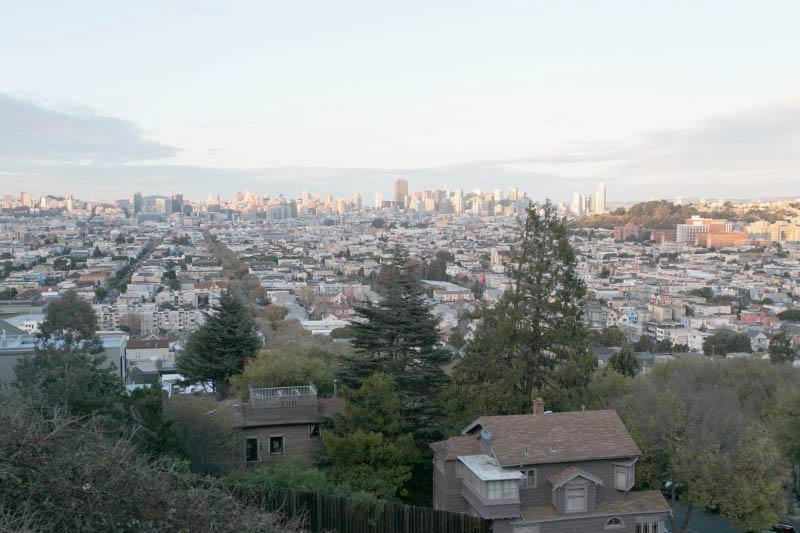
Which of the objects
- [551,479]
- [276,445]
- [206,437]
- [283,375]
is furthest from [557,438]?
[283,375]

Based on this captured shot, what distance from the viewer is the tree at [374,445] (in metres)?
9.01

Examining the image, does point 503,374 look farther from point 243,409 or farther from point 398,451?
point 243,409

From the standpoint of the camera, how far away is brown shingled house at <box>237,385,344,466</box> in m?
10.3

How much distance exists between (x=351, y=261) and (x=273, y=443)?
93.3 m

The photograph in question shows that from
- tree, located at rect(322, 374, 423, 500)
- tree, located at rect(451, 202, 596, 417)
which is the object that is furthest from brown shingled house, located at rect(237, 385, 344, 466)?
tree, located at rect(451, 202, 596, 417)

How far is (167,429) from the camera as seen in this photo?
8.20 meters

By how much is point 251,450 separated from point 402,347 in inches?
111

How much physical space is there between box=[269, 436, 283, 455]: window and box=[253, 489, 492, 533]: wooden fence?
8.95 feet

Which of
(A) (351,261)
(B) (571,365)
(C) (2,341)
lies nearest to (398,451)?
(B) (571,365)

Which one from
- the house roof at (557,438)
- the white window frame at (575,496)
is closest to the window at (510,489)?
the house roof at (557,438)

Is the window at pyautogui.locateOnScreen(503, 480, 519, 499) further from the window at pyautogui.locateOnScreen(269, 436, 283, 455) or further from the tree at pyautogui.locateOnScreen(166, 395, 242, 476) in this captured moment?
the window at pyautogui.locateOnScreen(269, 436, 283, 455)

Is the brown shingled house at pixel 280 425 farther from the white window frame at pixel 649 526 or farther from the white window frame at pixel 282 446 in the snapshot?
the white window frame at pixel 649 526

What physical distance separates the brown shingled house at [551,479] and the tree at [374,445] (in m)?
0.65

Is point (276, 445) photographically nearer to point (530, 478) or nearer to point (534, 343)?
point (530, 478)
